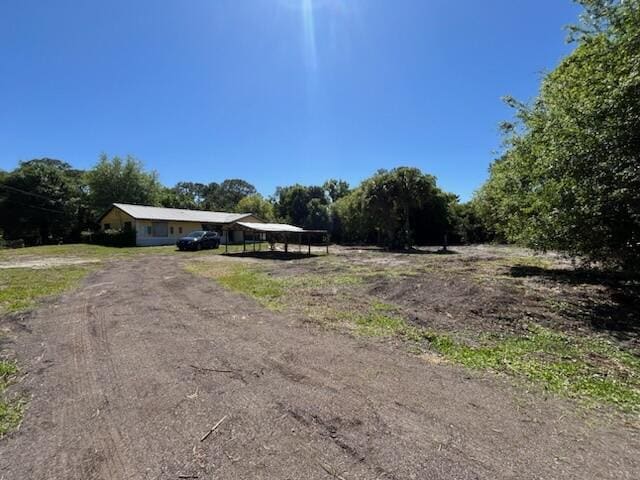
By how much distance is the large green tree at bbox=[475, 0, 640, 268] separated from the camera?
6.31 m

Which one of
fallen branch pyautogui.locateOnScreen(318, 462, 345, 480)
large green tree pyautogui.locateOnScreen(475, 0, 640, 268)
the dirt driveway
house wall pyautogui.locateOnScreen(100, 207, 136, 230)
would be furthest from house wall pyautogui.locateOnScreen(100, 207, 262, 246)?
fallen branch pyautogui.locateOnScreen(318, 462, 345, 480)

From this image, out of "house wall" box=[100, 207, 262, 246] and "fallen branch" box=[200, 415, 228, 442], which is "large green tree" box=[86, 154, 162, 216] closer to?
"house wall" box=[100, 207, 262, 246]

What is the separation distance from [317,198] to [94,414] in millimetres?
39231

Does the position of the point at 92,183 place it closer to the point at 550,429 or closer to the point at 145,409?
the point at 145,409

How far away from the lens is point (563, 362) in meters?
4.30

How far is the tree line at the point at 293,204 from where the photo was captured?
26.2 m

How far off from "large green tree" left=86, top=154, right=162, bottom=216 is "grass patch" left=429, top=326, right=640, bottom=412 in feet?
146

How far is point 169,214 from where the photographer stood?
Answer: 31734 mm

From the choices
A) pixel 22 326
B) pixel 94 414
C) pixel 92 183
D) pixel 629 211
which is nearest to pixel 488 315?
A: pixel 629 211

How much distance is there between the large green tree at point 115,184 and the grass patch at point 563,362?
44.6 metres

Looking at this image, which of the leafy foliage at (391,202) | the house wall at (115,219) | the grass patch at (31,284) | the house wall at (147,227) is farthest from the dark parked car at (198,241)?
the leafy foliage at (391,202)

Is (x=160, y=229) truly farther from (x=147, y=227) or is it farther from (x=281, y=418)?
(x=281, y=418)

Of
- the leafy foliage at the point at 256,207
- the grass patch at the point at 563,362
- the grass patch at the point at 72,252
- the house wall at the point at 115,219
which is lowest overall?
the grass patch at the point at 563,362

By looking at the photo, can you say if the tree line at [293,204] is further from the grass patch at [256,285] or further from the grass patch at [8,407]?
the grass patch at [8,407]
